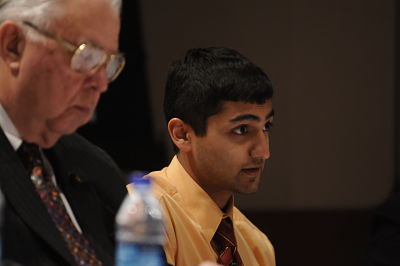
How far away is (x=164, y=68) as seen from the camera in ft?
14.8

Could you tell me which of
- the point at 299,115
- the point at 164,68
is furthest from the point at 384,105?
A: the point at 164,68

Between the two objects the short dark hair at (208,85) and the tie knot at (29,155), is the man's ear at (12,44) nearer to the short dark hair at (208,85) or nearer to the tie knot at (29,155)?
the tie knot at (29,155)

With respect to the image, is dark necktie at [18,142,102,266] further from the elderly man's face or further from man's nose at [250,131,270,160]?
man's nose at [250,131,270,160]

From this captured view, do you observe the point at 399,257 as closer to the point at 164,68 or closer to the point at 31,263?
the point at 31,263

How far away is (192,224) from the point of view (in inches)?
79.7

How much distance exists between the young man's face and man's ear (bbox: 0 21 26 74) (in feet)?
2.51

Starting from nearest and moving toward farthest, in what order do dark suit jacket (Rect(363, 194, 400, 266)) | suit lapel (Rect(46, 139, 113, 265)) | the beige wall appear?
1. suit lapel (Rect(46, 139, 113, 265))
2. dark suit jacket (Rect(363, 194, 400, 266))
3. the beige wall

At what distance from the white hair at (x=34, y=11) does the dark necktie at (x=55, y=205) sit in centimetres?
24

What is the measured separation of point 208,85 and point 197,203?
0.32 meters

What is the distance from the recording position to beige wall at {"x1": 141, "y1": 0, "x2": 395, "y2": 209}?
4.46 metres

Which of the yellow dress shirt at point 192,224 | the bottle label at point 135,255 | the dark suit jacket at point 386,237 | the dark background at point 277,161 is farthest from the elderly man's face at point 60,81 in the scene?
the dark background at point 277,161

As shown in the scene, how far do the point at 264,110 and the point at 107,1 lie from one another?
751mm

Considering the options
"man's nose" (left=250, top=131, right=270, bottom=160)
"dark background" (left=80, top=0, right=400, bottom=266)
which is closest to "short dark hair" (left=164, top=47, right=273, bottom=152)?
"man's nose" (left=250, top=131, right=270, bottom=160)

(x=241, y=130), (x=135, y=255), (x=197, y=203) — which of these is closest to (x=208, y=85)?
(x=241, y=130)
